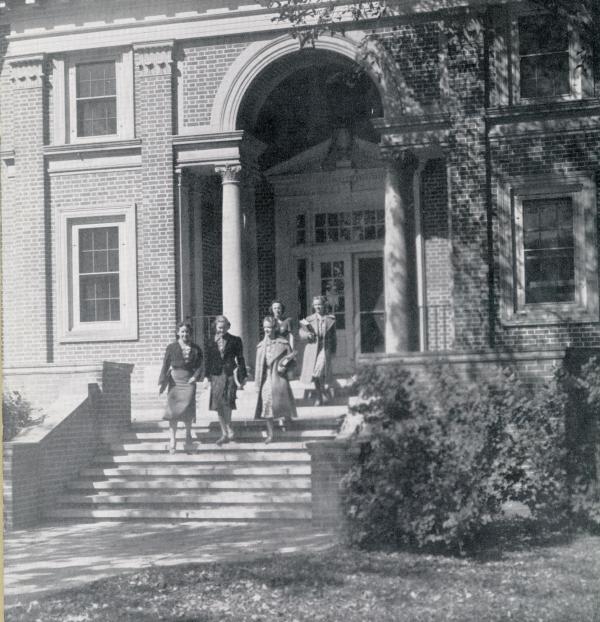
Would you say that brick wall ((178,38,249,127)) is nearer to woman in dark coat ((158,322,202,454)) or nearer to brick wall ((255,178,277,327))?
brick wall ((255,178,277,327))

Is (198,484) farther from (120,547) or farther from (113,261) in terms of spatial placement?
(113,261)

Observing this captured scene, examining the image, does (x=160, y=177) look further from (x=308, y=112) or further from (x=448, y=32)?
(x=448, y=32)

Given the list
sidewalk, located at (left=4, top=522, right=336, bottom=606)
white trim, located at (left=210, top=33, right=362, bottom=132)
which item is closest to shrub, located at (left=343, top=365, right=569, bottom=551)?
sidewalk, located at (left=4, top=522, right=336, bottom=606)

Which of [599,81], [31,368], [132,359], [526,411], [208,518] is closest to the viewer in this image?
[526,411]

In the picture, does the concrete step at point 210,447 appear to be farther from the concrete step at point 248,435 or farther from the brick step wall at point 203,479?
the concrete step at point 248,435

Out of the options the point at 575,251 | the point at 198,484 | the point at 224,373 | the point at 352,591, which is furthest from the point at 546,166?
the point at 352,591

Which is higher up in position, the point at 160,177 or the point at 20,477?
the point at 160,177

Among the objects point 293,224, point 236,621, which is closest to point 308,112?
point 293,224

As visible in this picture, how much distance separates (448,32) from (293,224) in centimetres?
507

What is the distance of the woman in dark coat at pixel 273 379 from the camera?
14547 millimetres

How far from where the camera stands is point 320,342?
53.6 ft

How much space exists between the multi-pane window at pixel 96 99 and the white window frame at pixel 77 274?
5.13 feet

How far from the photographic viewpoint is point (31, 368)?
50.8 ft

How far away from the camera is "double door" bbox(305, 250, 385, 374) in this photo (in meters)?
20.3
